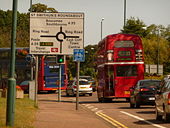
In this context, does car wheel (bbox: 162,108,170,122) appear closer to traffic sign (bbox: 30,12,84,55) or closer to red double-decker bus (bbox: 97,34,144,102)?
traffic sign (bbox: 30,12,84,55)

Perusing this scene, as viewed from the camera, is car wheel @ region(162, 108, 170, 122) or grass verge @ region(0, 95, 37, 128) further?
car wheel @ region(162, 108, 170, 122)

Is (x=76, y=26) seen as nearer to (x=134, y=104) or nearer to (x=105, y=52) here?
(x=134, y=104)

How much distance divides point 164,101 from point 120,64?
17727 millimetres

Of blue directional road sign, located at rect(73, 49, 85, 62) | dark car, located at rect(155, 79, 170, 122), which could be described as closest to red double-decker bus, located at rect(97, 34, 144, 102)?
blue directional road sign, located at rect(73, 49, 85, 62)

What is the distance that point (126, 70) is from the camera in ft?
121

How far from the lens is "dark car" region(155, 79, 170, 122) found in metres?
18.3

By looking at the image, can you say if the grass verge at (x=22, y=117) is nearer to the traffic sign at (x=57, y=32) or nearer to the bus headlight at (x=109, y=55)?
the traffic sign at (x=57, y=32)

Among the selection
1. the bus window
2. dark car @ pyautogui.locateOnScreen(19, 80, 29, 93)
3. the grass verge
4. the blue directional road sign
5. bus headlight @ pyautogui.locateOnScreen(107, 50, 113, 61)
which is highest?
bus headlight @ pyautogui.locateOnScreen(107, 50, 113, 61)

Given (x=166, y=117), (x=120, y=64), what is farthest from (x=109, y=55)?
(x=166, y=117)

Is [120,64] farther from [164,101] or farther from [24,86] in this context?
[24,86]

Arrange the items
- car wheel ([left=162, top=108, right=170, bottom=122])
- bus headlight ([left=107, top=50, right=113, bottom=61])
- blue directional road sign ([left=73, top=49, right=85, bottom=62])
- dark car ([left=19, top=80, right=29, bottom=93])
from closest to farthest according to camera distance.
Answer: car wheel ([left=162, top=108, right=170, bottom=122])
blue directional road sign ([left=73, top=49, right=85, bottom=62])
bus headlight ([left=107, top=50, right=113, bottom=61])
dark car ([left=19, top=80, right=29, bottom=93])

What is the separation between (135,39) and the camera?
36438 mm

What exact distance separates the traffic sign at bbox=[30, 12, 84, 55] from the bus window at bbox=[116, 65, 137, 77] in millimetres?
A: 9294

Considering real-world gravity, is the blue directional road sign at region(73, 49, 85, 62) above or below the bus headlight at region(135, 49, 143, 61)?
below
